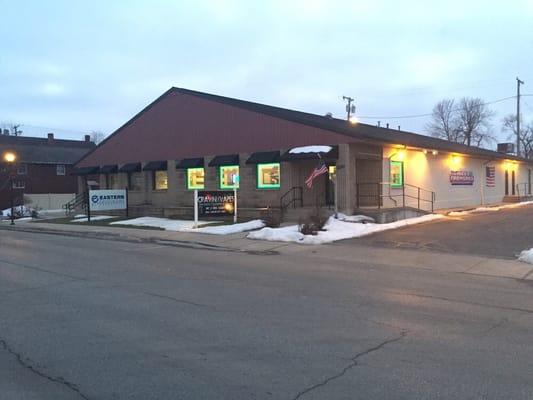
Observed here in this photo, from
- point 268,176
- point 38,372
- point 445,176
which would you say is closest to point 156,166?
point 268,176

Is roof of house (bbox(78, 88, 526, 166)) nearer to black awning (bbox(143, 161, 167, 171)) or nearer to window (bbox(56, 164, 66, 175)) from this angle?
black awning (bbox(143, 161, 167, 171))

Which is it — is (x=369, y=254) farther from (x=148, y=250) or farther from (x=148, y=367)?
(x=148, y=367)

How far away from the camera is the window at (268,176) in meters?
25.2

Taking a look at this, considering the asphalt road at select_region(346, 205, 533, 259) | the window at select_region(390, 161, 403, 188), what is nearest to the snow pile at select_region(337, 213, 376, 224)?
the asphalt road at select_region(346, 205, 533, 259)

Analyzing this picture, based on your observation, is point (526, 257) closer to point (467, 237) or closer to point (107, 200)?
point (467, 237)

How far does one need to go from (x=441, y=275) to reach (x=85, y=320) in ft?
24.5

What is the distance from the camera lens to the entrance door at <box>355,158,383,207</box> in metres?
23.4

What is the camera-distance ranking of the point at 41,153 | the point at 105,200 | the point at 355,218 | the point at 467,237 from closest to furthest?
the point at 467,237 < the point at 355,218 < the point at 105,200 < the point at 41,153

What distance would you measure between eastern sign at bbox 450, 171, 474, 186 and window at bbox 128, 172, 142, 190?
1909 cm

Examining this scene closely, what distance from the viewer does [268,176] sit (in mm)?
25656

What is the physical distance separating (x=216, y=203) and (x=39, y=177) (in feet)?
127

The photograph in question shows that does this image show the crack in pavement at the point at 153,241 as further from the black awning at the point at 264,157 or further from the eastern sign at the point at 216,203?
the black awning at the point at 264,157

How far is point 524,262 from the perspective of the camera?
12.7 metres

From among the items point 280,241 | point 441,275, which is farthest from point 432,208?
point 441,275
